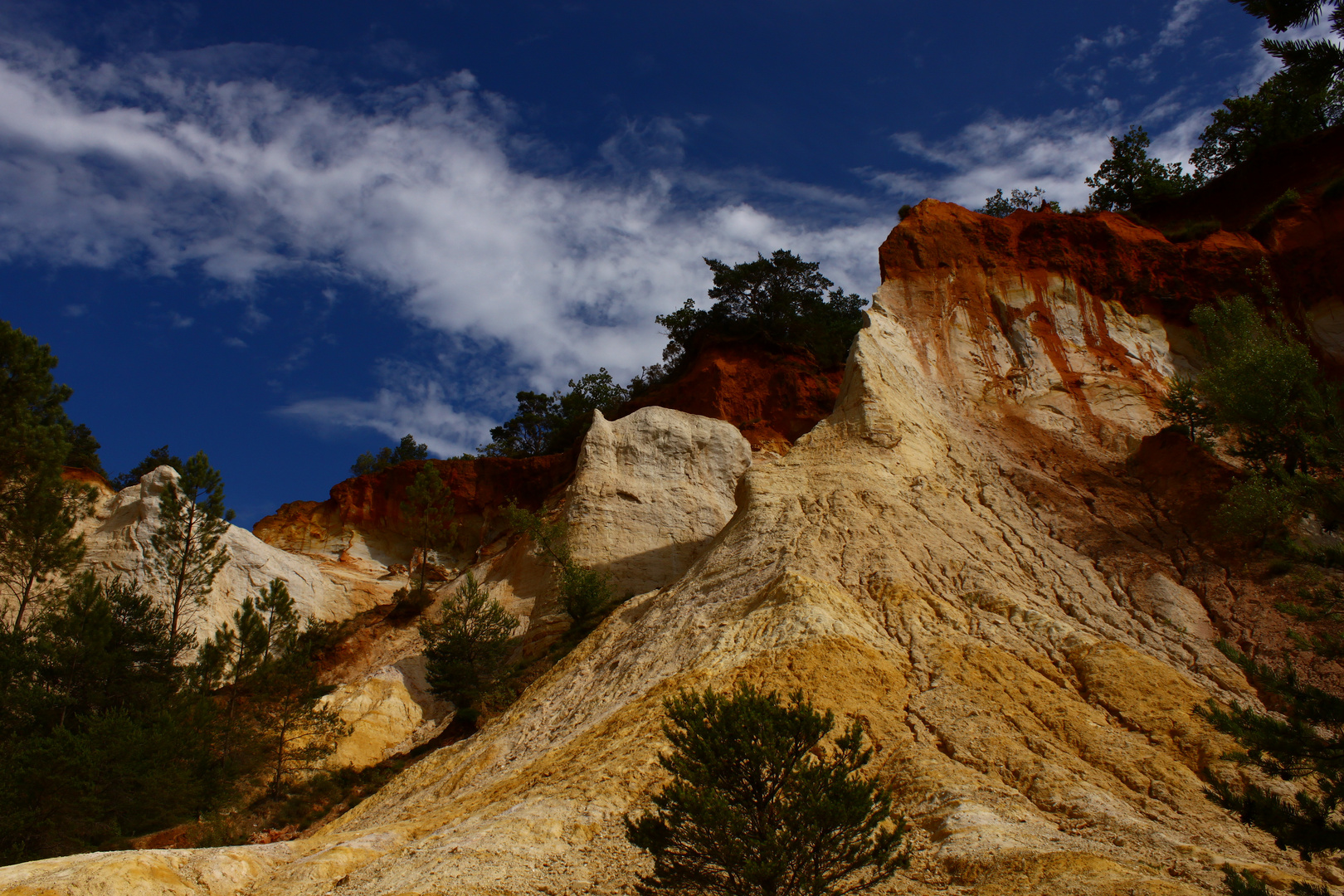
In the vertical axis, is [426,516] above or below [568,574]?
above

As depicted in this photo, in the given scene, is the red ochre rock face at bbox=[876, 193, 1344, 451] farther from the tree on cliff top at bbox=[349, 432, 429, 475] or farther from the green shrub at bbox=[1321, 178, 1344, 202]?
the tree on cliff top at bbox=[349, 432, 429, 475]

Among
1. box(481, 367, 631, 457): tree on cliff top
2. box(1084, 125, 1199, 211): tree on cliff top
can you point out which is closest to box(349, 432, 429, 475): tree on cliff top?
box(481, 367, 631, 457): tree on cliff top

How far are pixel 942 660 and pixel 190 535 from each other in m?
26.7

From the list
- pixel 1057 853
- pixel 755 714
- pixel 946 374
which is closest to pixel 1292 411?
pixel 946 374

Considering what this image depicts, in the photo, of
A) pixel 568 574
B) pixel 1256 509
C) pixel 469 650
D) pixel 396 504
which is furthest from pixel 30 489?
pixel 1256 509

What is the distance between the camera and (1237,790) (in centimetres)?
1214

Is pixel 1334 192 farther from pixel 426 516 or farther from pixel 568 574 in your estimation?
pixel 426 516

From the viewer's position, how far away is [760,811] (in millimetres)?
9094

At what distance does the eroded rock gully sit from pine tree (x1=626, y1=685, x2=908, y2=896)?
1.71 metres

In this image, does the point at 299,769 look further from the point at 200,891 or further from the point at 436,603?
the point at 200,891

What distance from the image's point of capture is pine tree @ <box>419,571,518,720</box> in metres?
→ 25.2

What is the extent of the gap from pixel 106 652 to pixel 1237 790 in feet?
87.6

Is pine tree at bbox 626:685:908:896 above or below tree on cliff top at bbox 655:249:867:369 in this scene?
below

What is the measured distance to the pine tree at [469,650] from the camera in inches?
992
